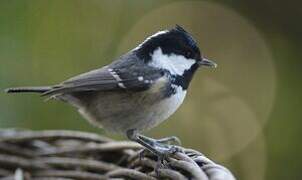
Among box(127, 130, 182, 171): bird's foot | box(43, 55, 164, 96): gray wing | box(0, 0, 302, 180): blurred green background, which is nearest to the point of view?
box(127, 130, 182, 171): bird's foot

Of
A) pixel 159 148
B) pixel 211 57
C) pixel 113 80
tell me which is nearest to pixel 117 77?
pixel 113 80

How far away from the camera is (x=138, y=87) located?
1526mm

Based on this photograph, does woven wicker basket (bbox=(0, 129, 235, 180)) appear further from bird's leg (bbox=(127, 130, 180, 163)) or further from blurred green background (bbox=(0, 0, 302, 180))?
blurred green background (bbox=(0, 0, 302, 180))

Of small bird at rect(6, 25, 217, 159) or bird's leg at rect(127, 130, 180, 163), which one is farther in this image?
small bird at rect(6, 25, 217, 159)

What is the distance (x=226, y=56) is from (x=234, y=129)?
0.92 ft

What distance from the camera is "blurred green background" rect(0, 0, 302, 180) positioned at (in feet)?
6.89

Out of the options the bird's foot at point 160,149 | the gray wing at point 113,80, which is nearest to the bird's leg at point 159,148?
the bird's foot at point 160,149

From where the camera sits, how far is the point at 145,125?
1535 mm

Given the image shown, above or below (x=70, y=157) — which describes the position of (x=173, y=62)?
above

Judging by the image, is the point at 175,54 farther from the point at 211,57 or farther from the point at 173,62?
the point at 211,57

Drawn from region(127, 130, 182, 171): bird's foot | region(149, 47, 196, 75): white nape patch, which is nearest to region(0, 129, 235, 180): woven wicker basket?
region(127, 130, 182, 171): bird's foot

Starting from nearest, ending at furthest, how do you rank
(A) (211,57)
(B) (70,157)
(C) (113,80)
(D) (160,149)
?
1. (D) (160,149)
2. (B) (70,157)
3. (C) (113,80)
4. (A) (211,57)

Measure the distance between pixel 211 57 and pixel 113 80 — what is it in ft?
3.08

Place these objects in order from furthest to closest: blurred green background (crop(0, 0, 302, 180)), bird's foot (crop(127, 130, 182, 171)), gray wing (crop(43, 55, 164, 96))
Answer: blurred green background (crop(0, 0, 302, 180)), gray wing (crop(43, 55, 164, 96)), bird's foot (crop(127, 130, 182, 171))
